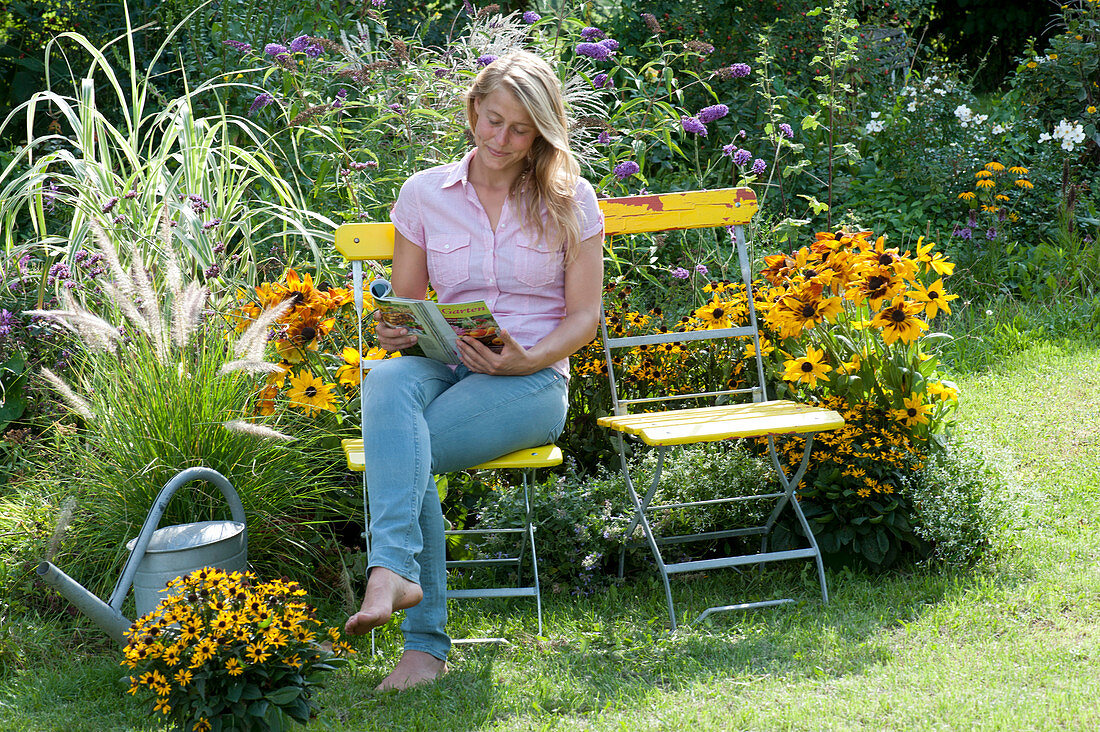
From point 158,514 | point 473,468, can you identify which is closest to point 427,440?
point 473,468

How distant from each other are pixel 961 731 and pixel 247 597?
1.53 m

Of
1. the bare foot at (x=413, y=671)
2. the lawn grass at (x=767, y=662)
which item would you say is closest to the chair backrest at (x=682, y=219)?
the lawn grass at (x=767, y=662)

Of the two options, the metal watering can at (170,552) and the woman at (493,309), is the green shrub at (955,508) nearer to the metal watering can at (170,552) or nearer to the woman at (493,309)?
the woman at (493,309)

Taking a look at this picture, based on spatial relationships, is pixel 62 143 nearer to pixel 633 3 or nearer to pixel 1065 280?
pixel 633 3

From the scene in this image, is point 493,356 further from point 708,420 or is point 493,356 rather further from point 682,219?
point 682,219

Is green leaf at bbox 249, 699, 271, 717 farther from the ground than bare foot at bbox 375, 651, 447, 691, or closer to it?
farther from the ground

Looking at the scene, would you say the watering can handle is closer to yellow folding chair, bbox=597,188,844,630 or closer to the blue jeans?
the blue jeans

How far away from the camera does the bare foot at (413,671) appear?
2578mm

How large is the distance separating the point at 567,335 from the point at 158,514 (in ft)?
3.77

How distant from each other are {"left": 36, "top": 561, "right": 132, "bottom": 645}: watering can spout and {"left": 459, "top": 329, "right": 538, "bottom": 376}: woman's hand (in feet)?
3.41

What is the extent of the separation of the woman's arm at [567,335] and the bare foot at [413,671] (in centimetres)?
76

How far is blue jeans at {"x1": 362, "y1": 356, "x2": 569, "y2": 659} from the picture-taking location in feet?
8.09

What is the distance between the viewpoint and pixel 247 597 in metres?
2.17

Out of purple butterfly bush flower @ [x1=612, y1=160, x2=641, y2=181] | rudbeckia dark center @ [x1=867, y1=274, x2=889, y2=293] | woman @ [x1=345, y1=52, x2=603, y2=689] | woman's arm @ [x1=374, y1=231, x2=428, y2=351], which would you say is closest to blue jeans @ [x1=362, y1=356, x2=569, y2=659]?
woman @ [x1=345, y1=52, x2=603, y2=689]
